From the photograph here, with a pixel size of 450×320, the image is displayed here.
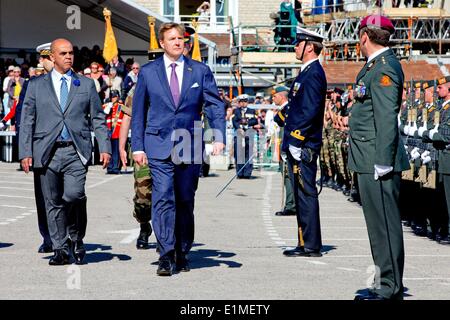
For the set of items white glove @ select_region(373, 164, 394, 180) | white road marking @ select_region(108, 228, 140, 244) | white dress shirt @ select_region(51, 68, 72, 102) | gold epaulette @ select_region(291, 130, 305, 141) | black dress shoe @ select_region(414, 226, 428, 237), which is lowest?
black dress shoe @ select_region(414, 226, 428, 237)

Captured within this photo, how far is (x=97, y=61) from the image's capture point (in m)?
32.1

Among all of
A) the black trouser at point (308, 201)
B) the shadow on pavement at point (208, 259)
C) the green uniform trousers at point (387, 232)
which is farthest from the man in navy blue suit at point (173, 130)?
the green uniform trousers at point (387, 232)

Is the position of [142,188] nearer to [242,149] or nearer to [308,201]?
[308,201]

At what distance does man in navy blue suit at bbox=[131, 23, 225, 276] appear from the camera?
34.7ft

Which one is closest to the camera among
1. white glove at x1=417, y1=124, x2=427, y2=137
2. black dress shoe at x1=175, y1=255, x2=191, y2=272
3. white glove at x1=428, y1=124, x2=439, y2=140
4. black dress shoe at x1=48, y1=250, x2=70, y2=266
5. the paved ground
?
the paved ground

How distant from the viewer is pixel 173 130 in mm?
10672

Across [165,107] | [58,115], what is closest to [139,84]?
[165,107]

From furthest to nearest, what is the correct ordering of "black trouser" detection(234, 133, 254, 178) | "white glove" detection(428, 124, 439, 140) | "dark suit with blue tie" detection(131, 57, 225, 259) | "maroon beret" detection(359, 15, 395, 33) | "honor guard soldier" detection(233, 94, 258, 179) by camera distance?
"honor guard soldier" detection(233, 94, 258, 179)
"black trouser" detection(234, 133, 254, 178)
"white glove" detection(428, 124, 439, 140)
"dark suit with blue tie" detection(131, 57, 225, 259)
"maroon beret" detection(359, 15, 395, 33)

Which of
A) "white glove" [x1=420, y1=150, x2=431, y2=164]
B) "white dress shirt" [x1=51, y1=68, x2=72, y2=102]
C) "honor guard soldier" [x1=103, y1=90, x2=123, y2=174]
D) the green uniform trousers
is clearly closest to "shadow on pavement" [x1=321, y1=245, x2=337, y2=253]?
"white glove" [x1=420, y1=150, x2=431, y2=164]

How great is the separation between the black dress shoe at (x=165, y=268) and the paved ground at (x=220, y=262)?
0.07 meters

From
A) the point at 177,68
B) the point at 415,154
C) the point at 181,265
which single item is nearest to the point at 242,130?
the point at 415,154

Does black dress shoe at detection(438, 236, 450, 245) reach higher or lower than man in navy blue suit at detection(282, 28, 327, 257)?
lower

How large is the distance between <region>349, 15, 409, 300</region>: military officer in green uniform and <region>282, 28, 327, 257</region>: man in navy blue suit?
9.85 feet

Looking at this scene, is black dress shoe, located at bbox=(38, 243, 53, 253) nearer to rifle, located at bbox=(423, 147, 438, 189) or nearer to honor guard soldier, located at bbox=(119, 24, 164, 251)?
honor guard soldier, located at bbox=(119, 24, 164, 251)
